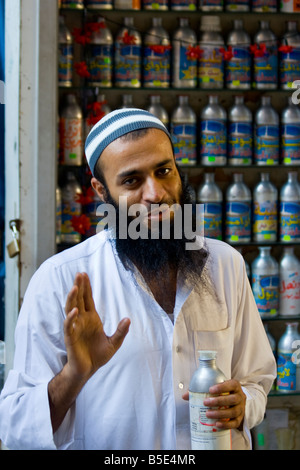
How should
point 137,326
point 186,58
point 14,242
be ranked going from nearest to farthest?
point 137,326 → point 14,242 → point 186,58

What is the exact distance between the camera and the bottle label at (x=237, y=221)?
9.15 feet

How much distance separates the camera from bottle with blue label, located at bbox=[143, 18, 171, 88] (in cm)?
274

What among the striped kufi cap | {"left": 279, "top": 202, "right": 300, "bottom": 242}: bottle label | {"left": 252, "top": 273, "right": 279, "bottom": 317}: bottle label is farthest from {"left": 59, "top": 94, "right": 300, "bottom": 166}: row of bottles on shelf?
the striped kufi cap

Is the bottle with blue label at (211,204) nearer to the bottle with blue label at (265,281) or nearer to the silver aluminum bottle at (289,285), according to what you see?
the bottle with blue label at (265,281)

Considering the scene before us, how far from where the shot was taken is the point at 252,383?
1.36m

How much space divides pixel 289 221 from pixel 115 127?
5.28 ft

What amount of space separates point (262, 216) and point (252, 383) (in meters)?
1.53

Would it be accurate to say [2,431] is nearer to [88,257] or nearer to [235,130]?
[88,257]

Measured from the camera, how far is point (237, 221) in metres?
2.79

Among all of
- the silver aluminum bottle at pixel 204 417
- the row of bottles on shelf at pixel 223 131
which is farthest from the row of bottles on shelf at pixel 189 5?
the silver aluminum bottle at pixel 204 417

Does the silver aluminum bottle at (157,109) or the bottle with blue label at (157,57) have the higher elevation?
the bottle with blue label at (157,57)

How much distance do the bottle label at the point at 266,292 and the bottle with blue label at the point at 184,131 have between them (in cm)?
61

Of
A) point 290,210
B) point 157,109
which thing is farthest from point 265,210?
point 157,109

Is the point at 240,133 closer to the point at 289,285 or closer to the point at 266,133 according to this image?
the point at 266,133
